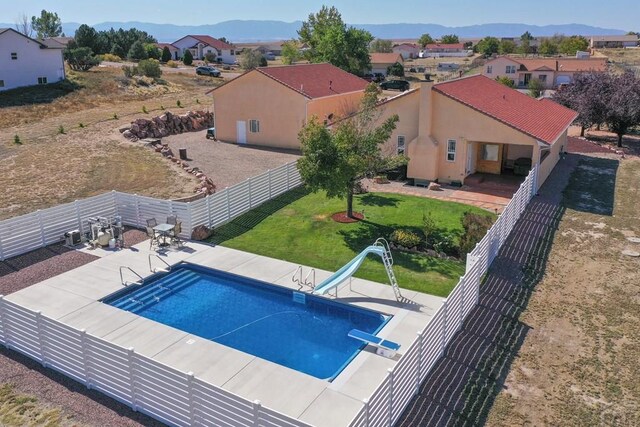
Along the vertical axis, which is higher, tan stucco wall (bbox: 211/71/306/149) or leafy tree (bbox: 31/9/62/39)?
leafy tree (bbox: 31/9/62/39)

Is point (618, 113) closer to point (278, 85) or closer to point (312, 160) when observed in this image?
point (278, 85)

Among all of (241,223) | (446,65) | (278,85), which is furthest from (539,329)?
(446,65)

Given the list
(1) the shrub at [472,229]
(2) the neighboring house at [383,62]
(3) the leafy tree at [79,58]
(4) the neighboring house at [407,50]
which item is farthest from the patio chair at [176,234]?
(4) the neighboring house at [407,50]

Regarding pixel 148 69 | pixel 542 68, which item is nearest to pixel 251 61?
pixel 148 69

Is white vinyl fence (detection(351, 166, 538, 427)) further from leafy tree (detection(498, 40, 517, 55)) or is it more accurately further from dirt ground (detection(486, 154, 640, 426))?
leafy tree (detection(498, 40, 517, 55))

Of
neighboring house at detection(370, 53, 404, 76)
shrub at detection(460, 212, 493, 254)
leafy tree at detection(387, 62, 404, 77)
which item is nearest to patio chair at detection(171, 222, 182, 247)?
shrub at detection(460, 212, 493, 254)

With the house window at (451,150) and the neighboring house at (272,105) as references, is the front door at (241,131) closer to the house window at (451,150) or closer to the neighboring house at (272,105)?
the neighboring house at (272,105)
